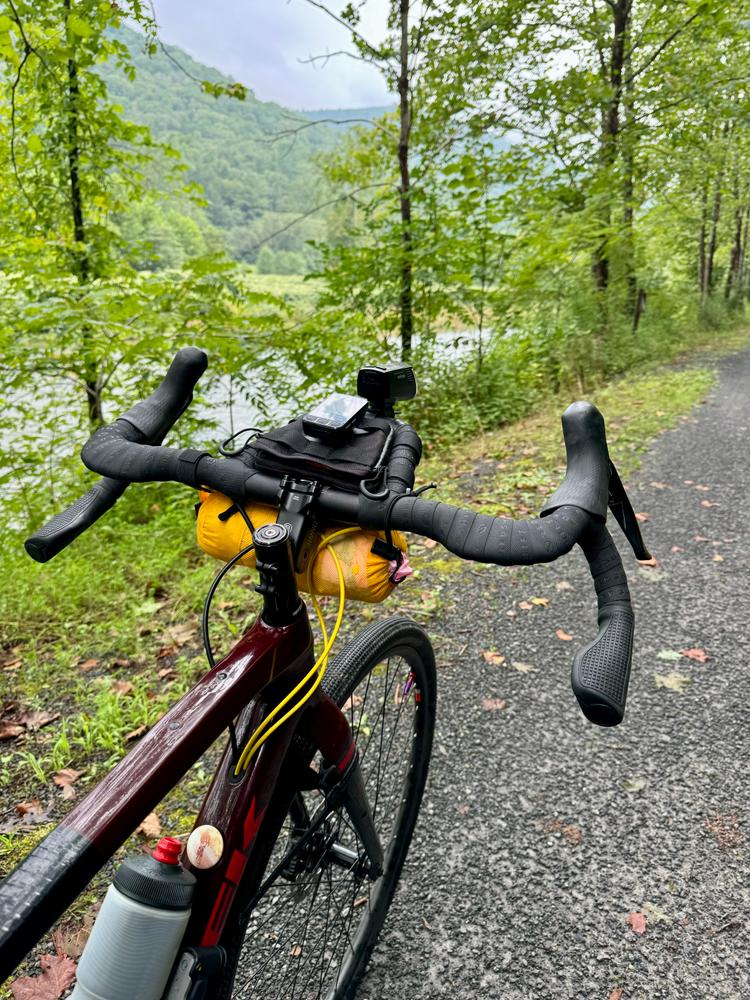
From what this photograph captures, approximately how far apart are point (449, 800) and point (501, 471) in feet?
12.5

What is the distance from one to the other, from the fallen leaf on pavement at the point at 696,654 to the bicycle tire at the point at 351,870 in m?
1.86

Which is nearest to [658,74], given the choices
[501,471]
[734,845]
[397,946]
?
[501,471]

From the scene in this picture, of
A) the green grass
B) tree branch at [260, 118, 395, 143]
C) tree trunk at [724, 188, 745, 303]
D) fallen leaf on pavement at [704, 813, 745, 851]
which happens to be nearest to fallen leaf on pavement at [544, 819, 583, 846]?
fallen leaf on pavement at [704, 813, 745, 851]

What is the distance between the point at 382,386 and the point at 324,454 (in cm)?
18

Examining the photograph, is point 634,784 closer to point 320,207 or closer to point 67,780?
point 67,780

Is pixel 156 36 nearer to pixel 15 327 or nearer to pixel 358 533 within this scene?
pixel 15 327

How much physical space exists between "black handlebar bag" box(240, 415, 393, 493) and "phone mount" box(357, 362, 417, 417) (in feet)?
0.16

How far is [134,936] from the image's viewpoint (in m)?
0.68

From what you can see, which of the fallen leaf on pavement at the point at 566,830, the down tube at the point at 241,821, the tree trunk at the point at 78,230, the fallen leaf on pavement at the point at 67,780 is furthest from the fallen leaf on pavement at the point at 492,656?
the tree trunk at the point at 78,230

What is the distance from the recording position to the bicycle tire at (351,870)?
4.75 feet

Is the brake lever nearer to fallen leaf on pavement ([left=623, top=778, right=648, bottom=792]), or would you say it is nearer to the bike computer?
the bike computer

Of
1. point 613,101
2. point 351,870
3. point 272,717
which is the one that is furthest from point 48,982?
point 613,101

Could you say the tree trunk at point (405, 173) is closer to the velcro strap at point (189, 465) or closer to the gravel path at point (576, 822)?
the gravel path at point (576, 822)

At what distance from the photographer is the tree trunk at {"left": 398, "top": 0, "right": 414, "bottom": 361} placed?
6266mm
